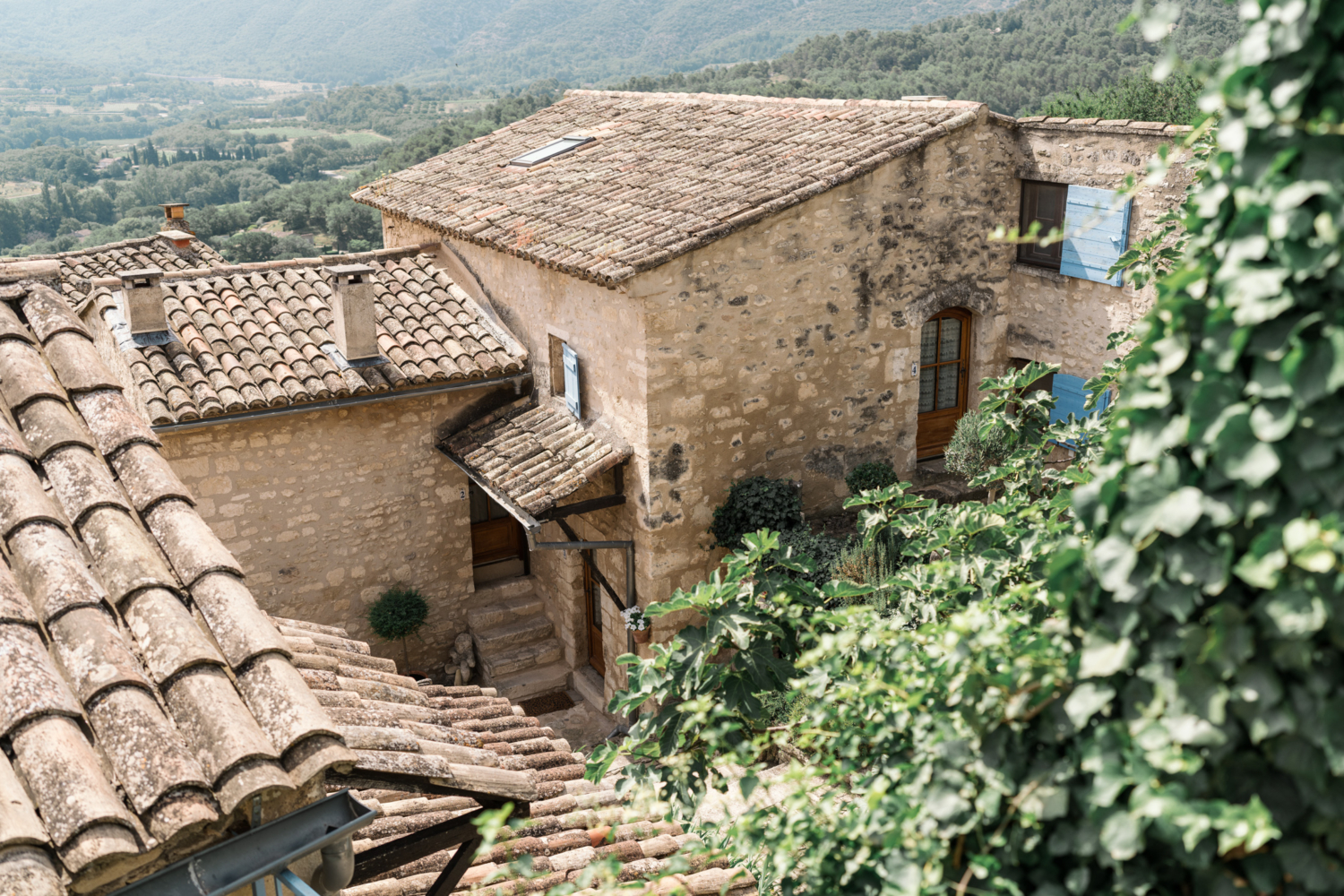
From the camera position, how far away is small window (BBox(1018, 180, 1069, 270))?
10.3 m

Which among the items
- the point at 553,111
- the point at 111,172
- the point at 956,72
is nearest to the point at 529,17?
the point at 111,172

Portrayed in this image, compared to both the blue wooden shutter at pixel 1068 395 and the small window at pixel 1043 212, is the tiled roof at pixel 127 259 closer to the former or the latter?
the small window at pixel 1043 212

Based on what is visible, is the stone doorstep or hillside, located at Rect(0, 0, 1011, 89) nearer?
the stone doorstep

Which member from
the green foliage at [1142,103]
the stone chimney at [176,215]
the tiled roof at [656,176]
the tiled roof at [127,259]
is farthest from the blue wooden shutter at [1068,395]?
the stone chimney at [176,215]

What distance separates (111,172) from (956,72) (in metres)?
53.7

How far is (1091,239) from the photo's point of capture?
9.83 meters

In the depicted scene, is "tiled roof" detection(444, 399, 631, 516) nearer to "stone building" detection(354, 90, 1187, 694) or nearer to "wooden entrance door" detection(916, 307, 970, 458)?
"stone building" detection(354, 90, 1187, 694)

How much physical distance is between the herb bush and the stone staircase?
907 centimetres

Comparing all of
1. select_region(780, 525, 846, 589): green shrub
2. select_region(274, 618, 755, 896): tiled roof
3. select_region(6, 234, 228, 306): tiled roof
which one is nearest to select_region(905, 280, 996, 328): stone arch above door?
select_region(780, 525, 846, 589): green shrub

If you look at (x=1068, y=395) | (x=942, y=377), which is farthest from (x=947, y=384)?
(x=1068, y=395)

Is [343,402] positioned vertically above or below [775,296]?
below

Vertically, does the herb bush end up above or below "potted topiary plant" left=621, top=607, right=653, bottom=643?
above

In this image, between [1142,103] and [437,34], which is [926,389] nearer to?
[1142,103]

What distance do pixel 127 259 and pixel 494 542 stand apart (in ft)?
25.6
